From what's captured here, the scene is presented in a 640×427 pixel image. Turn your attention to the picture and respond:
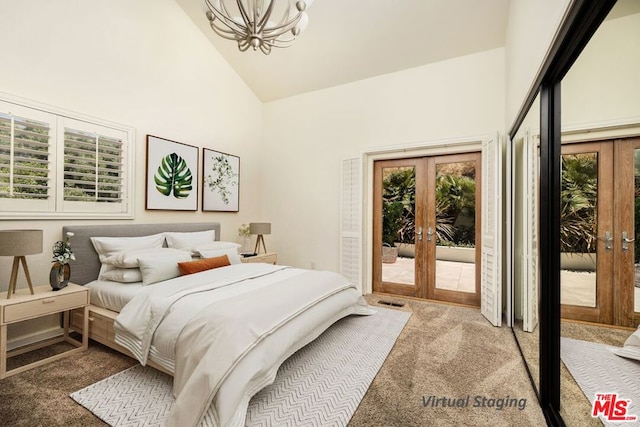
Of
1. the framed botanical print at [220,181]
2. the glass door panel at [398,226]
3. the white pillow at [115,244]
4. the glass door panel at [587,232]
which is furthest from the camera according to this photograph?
the framed botanical print at [220,181]

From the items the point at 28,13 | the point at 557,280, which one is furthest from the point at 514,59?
the point at 28,13

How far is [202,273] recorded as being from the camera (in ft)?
9.46

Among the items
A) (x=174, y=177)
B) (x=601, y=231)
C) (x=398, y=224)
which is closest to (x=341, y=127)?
(x=398, y=224)

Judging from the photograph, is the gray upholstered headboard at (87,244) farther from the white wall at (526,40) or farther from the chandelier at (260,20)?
the white wall at (526,40)

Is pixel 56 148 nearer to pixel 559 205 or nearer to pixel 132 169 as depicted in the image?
pixel 132 169

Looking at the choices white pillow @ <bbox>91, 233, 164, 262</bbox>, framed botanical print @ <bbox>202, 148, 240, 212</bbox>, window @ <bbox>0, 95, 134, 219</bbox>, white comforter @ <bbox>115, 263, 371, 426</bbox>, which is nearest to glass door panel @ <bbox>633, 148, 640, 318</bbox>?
white comforter @ <bbox>115, 263, 371, 426</bbox>

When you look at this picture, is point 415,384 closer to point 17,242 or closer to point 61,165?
point 17,242

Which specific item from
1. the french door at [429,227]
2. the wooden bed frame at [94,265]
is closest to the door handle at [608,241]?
the wooden bed frame at [94,265]

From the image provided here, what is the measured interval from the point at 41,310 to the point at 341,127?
4.01 meters

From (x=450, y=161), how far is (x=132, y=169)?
4004mm

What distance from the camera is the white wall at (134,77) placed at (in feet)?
8.77

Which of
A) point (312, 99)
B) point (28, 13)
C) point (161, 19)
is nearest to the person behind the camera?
point (28, 13)

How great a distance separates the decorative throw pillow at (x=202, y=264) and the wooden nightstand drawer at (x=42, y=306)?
2.57 ft

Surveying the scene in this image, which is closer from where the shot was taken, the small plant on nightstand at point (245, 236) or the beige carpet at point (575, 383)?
the beige carpet at point (575, 383)
